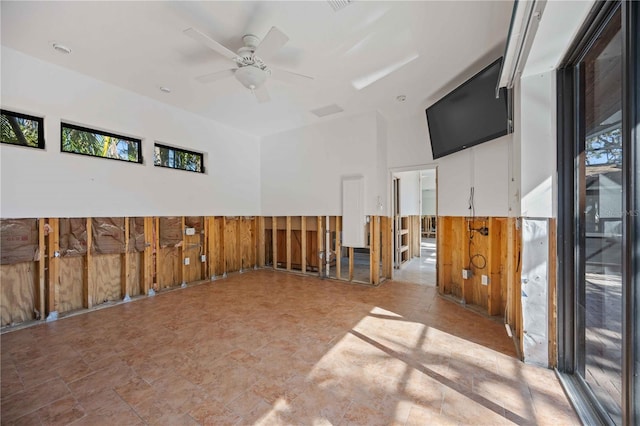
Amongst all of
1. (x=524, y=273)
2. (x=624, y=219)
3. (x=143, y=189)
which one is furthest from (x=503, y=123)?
(x=143, y=189)

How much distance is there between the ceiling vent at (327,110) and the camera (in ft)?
14.9

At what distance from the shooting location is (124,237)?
3.97 metres

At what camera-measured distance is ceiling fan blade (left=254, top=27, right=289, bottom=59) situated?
224 cm

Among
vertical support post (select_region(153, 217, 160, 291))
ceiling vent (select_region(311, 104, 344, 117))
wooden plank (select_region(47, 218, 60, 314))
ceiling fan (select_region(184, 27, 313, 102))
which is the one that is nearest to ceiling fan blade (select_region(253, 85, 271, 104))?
ceiling fan (select_region(184, 27, 313, 102))

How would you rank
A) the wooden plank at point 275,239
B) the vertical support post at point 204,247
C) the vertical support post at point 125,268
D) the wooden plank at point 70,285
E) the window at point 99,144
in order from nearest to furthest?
the wooden plank at point 70,285 < the window at point 99,144 < the vertical support post at point 125,268 < the vertical support post at point 204,247 < the wooden plank at point 275,239

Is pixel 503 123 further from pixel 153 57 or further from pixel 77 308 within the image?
pixel 77 308

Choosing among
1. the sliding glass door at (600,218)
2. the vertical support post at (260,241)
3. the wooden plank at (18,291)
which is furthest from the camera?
the vertical support post at (260,241)

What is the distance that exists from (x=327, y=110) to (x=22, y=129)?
13.9ft

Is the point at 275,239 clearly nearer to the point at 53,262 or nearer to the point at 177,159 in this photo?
the point at 177,159

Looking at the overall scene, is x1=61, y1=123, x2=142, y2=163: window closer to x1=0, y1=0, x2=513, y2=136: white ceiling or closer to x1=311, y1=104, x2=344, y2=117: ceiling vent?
x1=0, y1=0, x2=513, y2=136: white ceiling

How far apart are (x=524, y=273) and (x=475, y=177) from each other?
181 cm

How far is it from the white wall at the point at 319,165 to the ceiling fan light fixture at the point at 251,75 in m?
2.40

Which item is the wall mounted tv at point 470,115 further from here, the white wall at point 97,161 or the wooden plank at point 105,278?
the wooden plank at point 105,278

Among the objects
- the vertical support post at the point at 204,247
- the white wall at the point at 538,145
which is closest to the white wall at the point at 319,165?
the vertical support post at the point at 204,247
